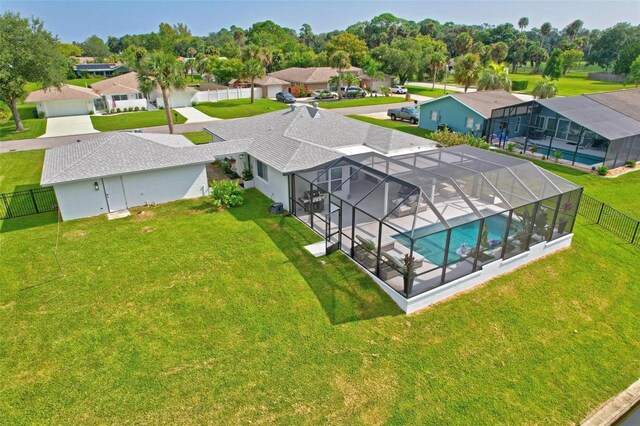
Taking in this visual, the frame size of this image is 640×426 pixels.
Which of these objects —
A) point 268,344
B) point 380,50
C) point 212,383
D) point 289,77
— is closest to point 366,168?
point 268,344

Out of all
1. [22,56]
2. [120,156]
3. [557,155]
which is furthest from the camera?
[22,56]

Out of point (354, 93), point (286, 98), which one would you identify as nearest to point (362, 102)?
point (354, 93)

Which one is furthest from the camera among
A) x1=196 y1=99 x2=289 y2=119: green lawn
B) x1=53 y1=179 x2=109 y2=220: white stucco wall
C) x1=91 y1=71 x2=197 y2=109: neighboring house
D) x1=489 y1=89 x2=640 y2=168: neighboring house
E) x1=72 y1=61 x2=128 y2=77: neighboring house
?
x1=72 y1=61 x2=128 y2=77: neighboring house

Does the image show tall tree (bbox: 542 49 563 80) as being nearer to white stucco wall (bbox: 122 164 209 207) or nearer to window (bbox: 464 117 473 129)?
window (bbox: 464 117 473 129)

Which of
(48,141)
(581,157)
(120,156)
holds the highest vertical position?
(120,156)

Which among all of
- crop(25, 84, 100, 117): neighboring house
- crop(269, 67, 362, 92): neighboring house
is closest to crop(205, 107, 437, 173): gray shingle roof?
crop(25, 84, 100, 117): neighboring house

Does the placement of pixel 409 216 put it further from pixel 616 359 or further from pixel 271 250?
pixel 616 359

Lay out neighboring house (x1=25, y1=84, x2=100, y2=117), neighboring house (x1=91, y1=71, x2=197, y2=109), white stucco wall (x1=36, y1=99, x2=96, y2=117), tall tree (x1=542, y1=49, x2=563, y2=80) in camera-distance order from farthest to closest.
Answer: tall tree (x1=542, y1=49, x2=563, y2=80) < neighboring house (x1=91, y1=71, x2=197, y2=109) < white stucco wall (x1=36, y1=99, x2=96, y2=117) < neighboring house (x1=25, y1=84, x2=100, y2=117)

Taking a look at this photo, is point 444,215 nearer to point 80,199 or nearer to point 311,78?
point 80,199
